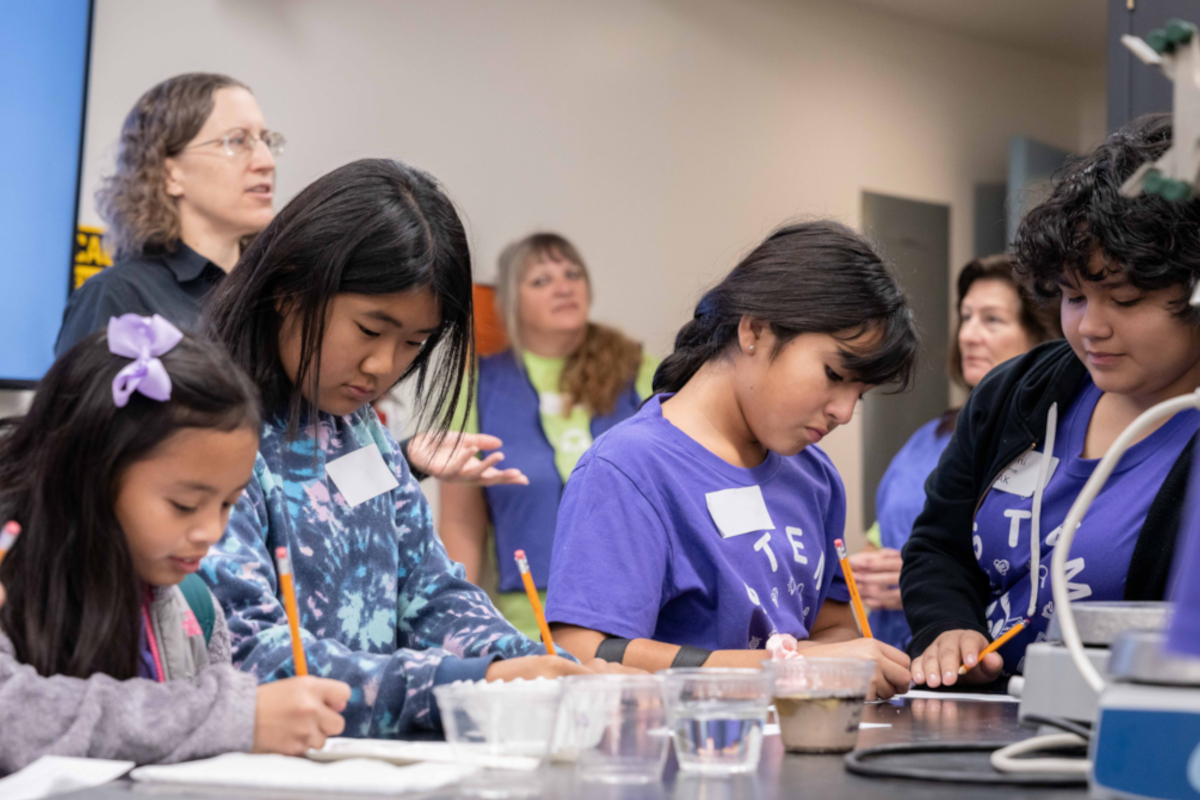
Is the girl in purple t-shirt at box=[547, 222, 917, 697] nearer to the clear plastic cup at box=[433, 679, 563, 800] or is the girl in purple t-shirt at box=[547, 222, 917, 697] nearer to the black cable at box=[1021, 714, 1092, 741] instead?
the black cable at box=[1021, 714, 1092, 741]

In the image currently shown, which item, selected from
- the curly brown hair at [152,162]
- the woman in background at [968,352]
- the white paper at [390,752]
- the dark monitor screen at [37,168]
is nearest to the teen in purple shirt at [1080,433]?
the white paper at [390,752]

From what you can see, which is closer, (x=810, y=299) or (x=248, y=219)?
(x=810, y=299)

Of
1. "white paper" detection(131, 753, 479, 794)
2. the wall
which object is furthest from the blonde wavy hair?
"white paper" detection(131, 753, 479, 794)

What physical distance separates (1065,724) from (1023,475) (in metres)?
0.78

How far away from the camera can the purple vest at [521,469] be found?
3.10m

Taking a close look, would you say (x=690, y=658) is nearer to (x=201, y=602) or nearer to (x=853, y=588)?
(x=853, y=588)

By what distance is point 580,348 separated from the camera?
332 centimetres

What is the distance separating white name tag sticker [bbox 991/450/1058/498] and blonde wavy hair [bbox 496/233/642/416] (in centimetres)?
171

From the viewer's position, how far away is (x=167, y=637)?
1.12 m

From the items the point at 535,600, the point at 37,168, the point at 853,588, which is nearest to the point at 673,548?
the point at 853,588

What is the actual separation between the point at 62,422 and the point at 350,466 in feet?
1.20

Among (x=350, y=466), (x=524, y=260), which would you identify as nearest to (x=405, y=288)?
(x=350, y=466)

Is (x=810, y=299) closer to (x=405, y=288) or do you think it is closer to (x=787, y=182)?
(x=405, y=288)

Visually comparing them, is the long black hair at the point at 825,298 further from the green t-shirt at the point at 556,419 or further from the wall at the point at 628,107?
the wall at the point at 628,107
